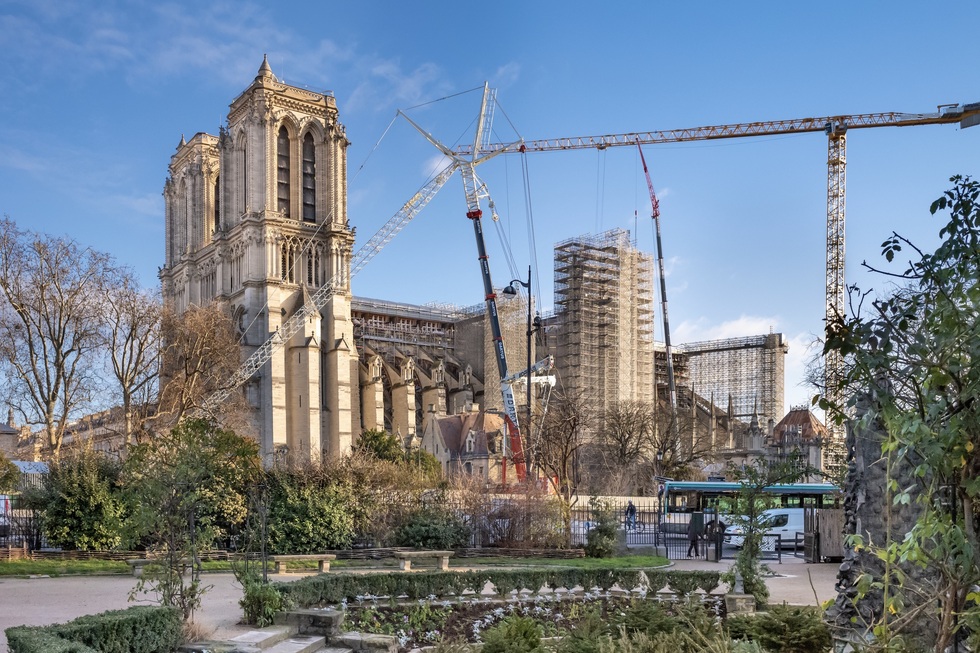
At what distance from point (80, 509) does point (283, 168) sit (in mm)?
50895

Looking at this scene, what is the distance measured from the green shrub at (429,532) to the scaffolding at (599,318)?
51045 millimetres

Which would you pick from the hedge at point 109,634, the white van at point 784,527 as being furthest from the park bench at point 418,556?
the white van at point 784,527

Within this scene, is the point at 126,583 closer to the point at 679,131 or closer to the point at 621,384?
the point at 621,384

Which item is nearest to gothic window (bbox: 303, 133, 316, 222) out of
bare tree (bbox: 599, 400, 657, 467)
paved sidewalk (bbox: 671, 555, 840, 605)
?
bare tree (bbox: 599, 400, 657, 467)

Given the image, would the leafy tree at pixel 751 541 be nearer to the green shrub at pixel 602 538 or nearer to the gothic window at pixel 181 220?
the green shrub at pixel 602 538

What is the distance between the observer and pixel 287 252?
228 ft

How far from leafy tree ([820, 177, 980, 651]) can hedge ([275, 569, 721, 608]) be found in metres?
9.81

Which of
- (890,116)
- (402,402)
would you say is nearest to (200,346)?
(402,402)

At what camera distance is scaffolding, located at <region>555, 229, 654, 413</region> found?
252ft

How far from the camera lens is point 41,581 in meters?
19.1

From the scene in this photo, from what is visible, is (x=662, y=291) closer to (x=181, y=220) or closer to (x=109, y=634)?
(x=181, y=220)

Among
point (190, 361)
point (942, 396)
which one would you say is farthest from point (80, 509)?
point (942, 396)

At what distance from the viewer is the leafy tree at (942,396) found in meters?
4.50

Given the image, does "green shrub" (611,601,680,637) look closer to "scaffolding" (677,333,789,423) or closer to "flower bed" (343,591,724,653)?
"flower bed" (343,591,724,653)
